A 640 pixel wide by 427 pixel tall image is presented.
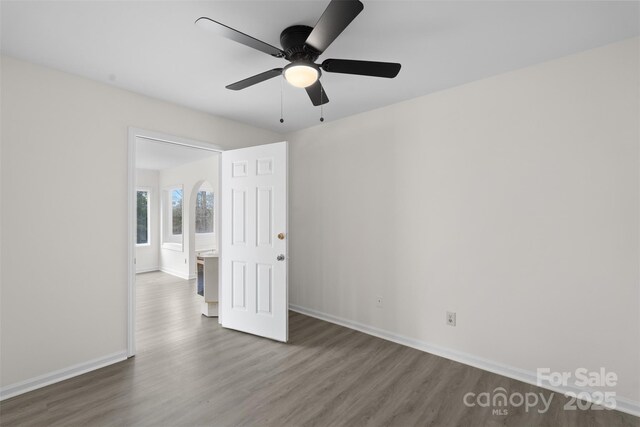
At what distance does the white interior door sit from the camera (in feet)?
10.6

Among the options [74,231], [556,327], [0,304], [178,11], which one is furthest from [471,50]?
[0,304]

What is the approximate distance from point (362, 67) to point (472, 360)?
8.57 ft

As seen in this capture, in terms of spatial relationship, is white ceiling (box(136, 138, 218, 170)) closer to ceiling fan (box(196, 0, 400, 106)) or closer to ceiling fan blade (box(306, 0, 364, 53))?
ceiling fan (box(196, 0, 400, 106))

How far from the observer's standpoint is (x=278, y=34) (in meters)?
1.99

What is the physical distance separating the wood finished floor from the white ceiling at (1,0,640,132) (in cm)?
252

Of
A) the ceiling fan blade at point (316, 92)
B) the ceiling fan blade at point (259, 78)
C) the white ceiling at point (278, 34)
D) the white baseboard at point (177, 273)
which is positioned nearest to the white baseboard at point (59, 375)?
the white ceiling at point (278, 34)

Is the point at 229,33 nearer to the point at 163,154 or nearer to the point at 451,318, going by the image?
the point at 451,318

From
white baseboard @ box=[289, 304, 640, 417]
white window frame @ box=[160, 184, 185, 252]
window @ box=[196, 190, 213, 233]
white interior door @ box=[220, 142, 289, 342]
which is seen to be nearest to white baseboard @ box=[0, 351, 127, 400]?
white interior door @ box=[220, 142, 289, 342]

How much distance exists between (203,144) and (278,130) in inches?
46.0

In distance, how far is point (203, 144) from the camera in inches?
137

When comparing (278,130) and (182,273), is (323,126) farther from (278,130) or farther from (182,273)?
(182,273)

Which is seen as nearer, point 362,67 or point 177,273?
point 362,67

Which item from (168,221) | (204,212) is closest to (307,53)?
(204,212)

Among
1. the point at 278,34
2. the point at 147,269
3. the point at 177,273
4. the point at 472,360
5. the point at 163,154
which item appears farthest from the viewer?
the point at 147,269
